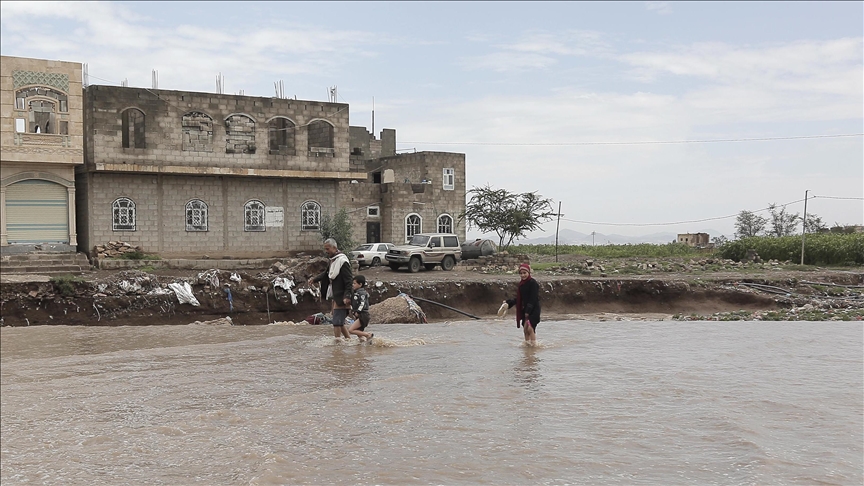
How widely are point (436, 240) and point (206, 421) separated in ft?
82.8

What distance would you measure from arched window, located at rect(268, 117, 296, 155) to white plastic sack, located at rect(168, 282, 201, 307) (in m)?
11.1

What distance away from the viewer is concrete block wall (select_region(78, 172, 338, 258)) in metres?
28.4

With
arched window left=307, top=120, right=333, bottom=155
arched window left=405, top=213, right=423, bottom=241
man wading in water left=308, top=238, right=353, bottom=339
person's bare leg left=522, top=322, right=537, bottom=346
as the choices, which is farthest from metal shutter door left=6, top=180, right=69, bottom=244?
person's bare leg left=522, top=322, right=537, bottom=346

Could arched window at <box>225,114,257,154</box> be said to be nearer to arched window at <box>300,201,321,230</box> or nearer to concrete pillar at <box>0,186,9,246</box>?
arched window at <box>300,201,321,230</box>

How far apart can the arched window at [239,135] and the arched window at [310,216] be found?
3457 millimetres

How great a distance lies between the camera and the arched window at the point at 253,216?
31422mm

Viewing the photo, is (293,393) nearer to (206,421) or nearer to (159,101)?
(206,421)

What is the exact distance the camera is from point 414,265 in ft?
104

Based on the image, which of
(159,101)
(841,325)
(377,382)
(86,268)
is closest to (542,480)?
(377,382)

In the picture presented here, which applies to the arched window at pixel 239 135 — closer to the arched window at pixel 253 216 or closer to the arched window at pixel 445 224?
the arched window at pixel 253 216

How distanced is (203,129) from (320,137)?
→ 5.61 meters

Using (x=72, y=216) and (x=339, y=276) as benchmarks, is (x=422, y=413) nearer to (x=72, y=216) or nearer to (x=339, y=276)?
(x=339, y=276)

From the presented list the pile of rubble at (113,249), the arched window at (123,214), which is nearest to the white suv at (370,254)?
the arched window at (123,214)

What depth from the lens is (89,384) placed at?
32.2 feet
